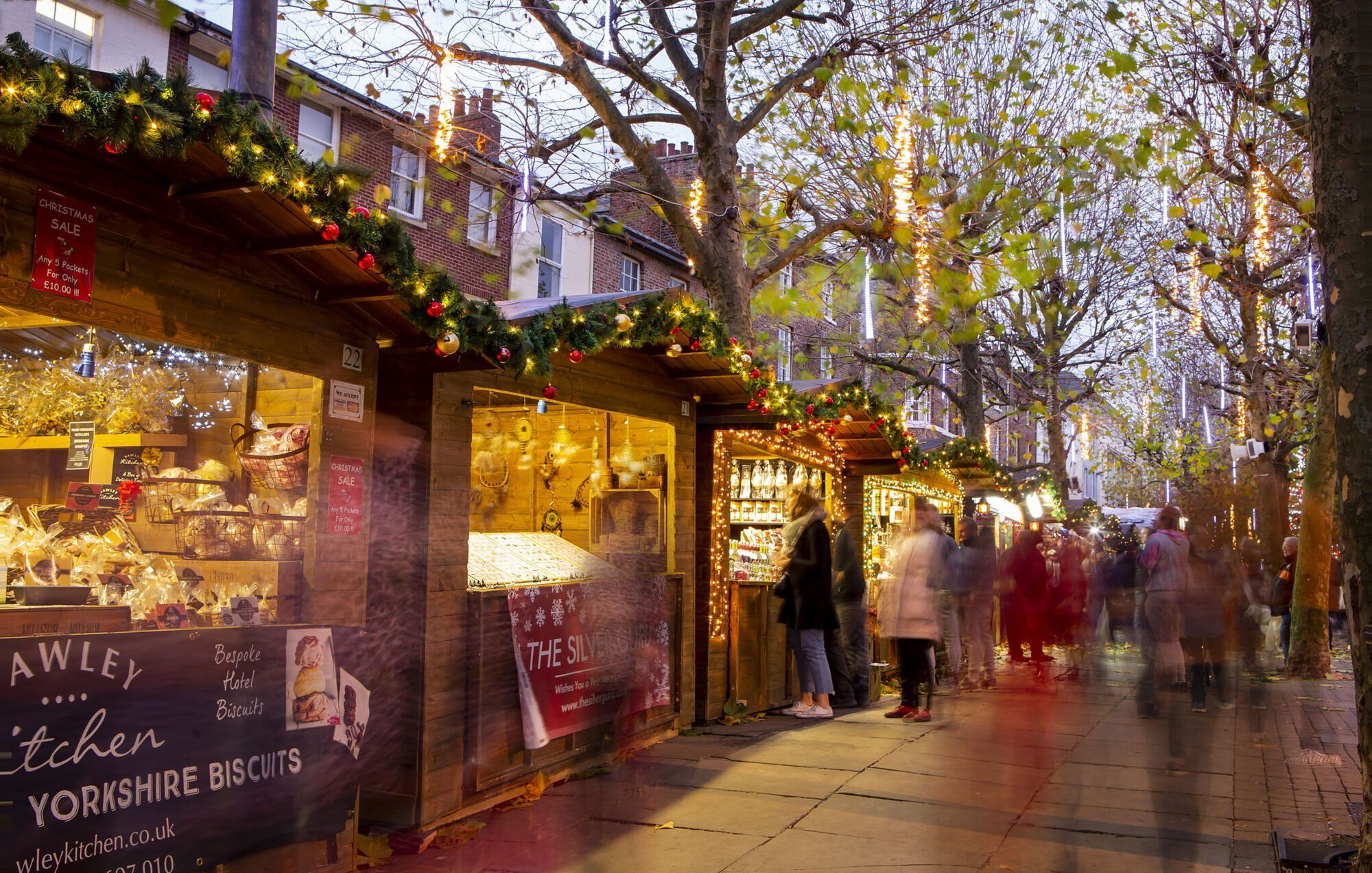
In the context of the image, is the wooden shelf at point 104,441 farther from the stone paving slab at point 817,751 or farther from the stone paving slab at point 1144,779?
the stone paving slab at point 1144,779

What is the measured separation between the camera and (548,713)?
6.43m

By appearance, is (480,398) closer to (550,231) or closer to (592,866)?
(592,866)

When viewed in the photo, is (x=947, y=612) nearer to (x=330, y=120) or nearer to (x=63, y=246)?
(x=63, y=246)

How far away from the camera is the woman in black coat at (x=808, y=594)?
912cm

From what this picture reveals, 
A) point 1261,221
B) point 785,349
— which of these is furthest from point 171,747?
point 785,349

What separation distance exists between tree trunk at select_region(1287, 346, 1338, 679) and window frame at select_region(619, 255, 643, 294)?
1510cm

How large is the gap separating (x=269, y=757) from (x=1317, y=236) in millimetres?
5147

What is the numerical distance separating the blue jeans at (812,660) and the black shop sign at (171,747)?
5.04m

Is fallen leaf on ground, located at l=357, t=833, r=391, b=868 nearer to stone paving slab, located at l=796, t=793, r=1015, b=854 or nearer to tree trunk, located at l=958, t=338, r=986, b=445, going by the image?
stone paving slab, located at l=796, t=793, r=1015, b=854

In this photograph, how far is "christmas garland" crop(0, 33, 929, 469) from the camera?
326 cm

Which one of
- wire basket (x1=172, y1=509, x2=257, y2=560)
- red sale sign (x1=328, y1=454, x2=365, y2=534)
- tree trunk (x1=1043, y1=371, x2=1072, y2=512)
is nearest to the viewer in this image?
wire basket (x1=172, y1=509, x2=257, y2=560)

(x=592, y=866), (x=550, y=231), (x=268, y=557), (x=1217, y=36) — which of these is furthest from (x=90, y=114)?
(x=550, y=231)

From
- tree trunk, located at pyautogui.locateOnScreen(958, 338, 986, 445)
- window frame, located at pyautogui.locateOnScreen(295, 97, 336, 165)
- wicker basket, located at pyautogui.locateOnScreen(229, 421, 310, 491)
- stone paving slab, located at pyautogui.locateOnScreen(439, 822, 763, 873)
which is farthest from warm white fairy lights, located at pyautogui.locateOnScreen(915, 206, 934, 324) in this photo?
wicker basket, located at pyautogui.locateOnScreen(229, 421, 310, 491)

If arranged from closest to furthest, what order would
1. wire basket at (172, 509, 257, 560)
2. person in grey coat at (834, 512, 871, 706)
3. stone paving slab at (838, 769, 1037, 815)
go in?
1. wire basket at (172, 509, 257, 560)
2. stone paving slab at (838, 769, 1037, 815)
3. person in grey coat at (834, 512, 871, 706)
